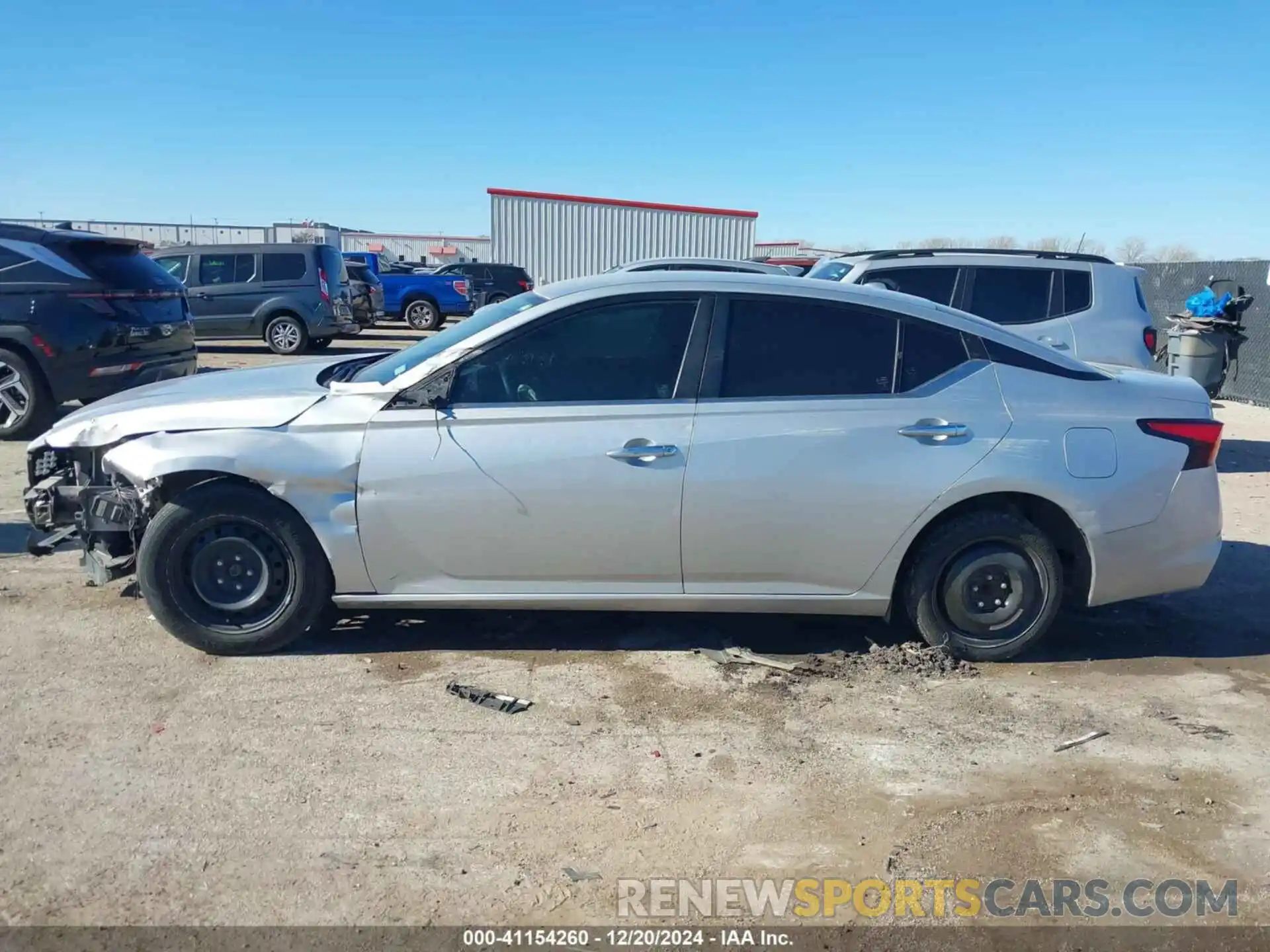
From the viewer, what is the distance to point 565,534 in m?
4.37

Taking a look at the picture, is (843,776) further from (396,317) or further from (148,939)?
(396,317)

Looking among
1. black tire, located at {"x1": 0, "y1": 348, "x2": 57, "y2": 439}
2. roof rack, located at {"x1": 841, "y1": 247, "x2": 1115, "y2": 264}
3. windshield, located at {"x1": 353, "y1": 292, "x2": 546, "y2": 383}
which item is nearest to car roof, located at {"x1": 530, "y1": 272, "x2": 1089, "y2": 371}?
windshield, located at {"x1": 353, "y1": 292, "x2": 546, "y2": 383}

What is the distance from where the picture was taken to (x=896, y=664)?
4637 millimetres

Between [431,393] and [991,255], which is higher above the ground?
[991,255]

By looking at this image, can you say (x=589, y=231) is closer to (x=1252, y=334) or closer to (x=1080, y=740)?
(x=1252, y=334)

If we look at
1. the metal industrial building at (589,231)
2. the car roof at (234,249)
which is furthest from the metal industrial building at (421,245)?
the car roof at (234,249)

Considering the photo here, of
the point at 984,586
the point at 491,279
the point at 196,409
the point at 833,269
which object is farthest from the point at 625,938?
the point at 491,279

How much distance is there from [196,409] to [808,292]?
2.82m

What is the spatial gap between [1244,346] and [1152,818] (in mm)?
14352

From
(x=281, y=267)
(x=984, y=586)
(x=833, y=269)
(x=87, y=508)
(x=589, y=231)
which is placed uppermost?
(x=589, y=231)

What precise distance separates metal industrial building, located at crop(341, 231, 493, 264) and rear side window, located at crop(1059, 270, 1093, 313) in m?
50.7

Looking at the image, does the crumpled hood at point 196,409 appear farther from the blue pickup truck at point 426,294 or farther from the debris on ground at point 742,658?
the blue pickup truck at point 426,294

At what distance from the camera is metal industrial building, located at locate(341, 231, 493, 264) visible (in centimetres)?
5953

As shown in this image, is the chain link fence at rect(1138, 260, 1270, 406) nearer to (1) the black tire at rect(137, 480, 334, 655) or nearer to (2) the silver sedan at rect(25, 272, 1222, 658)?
(2) the silver sedan at rect(25, 272, 1222, 658)
